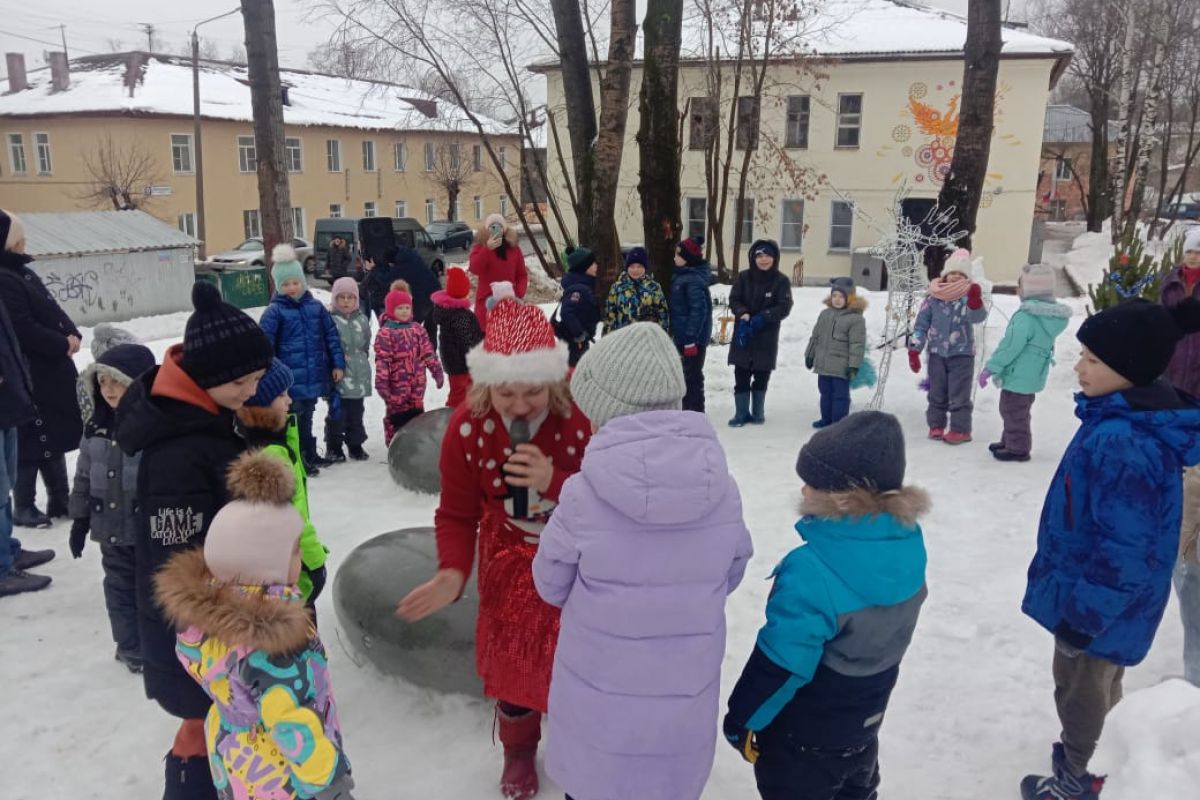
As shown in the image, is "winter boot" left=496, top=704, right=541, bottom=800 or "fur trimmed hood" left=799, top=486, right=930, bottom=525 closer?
"fur trimmed hood" left=799, top=486, right=930, bottom=525

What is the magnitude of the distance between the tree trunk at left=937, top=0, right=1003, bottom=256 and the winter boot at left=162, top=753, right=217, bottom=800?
8782mm

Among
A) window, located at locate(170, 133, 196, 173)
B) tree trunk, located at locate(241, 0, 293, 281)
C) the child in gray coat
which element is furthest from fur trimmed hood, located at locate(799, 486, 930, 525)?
window, located at locate(170, 133, 196, 173)

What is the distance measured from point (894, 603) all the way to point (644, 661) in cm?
71

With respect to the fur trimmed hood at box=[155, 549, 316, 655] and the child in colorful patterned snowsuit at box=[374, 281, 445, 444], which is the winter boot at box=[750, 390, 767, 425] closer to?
the child in colorful patterned snowsuit at box=[374, 281, 445, 444]

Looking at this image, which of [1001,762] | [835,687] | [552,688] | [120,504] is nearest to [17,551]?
[120,504]

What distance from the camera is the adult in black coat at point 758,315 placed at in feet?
25.8

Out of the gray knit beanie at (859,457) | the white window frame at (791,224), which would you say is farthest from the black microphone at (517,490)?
the white window frame at (791,224)

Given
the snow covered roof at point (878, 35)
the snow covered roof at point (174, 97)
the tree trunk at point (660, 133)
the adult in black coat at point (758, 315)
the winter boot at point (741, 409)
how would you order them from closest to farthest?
the adult in black coat at point (758, 315) < the winter boot at point (741, 409) < the tree trunk at point (660, 133) < the snow covered roof at point (878, 35) < the snow covered roof at point (174, 97)

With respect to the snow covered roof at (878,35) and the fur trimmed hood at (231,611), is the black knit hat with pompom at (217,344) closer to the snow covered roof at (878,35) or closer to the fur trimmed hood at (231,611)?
the fur trimmed hood at (231,611)

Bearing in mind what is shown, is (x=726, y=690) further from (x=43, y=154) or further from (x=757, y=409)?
(x=43, y=154)

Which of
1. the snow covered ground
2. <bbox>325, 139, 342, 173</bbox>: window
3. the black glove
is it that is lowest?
the snow covered ground

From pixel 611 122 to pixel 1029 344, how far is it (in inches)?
198

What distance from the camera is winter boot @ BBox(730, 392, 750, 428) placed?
8164 millimetres

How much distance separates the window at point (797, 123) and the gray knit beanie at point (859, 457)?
1033 inches
